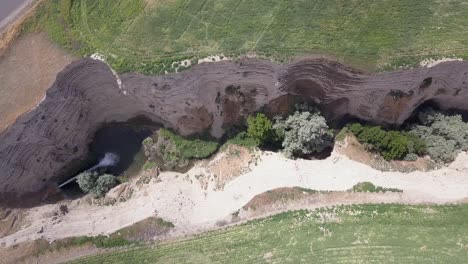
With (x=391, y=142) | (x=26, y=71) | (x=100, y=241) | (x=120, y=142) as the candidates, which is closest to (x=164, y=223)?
(x=100, y=241)

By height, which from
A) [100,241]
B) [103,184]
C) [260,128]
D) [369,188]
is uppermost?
[260,128]

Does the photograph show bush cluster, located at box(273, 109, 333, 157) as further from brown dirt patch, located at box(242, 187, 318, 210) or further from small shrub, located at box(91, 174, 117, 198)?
small shrub, located at box(91, 174, 117, 198)

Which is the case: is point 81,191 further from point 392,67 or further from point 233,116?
point 392,67

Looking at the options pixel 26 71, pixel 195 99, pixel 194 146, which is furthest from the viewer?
pixel 194 146

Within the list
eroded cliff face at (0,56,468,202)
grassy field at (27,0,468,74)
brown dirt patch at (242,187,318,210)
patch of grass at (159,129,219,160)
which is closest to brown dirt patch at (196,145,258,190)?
patch of grass at (159,129,219,160)

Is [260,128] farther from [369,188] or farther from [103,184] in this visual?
[103,184]

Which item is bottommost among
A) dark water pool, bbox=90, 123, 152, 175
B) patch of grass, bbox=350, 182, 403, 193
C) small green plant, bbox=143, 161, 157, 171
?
patch of grass, bbox=350, 182, 403, 193
